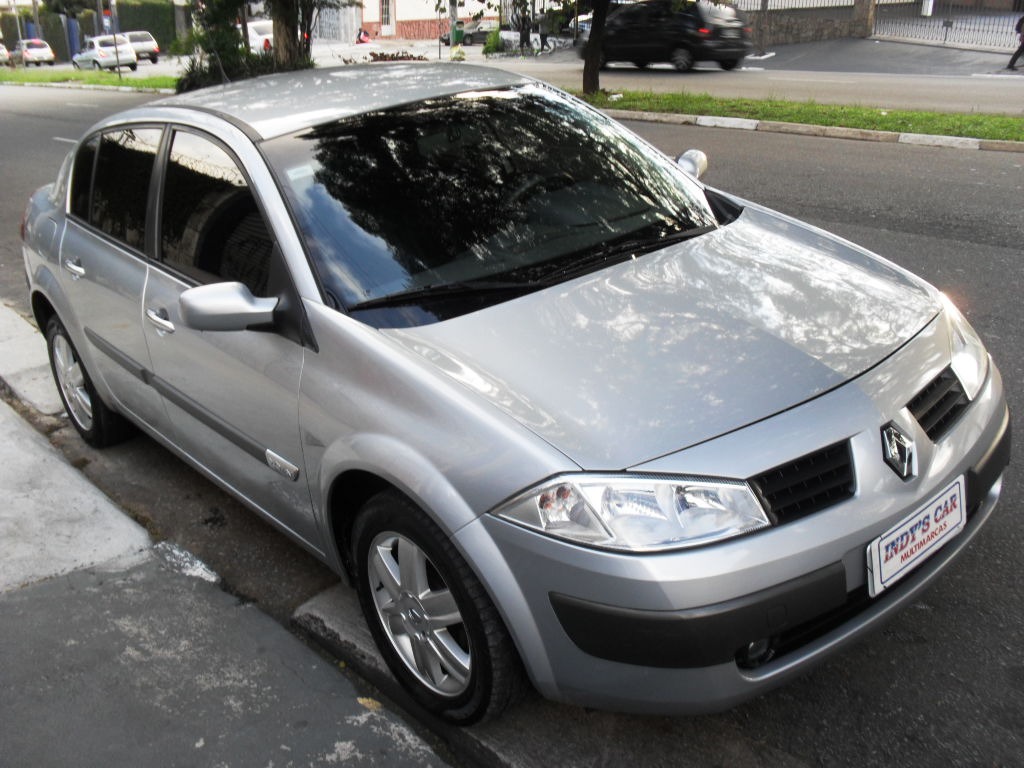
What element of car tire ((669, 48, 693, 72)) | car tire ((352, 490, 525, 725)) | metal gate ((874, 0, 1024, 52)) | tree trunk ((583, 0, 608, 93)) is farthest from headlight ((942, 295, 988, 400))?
metal gate ((874, 0, 1024, 52))

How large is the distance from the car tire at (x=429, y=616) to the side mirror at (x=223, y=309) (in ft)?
2.08

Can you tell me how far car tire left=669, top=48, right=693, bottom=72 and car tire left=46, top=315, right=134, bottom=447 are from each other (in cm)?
2158

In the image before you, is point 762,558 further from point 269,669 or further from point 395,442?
point 269,669

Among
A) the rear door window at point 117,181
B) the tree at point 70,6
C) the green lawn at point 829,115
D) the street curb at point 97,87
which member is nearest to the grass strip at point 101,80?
the street curb at point 97,87

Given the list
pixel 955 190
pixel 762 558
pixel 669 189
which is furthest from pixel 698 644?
pixel 955 190

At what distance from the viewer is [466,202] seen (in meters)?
3.09

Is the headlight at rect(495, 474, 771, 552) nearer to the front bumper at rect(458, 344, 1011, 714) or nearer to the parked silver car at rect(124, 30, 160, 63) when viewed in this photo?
the front bumper at rect(458, 344, 1011, 714)

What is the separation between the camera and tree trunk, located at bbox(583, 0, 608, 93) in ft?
50.1

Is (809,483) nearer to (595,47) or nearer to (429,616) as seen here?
(429,616)

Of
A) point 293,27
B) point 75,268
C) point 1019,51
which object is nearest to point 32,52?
point 293,27

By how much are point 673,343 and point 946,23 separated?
32.1m

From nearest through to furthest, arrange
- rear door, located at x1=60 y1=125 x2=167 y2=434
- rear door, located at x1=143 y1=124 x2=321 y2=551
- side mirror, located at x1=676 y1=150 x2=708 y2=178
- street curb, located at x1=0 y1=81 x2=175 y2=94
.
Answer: rear door, located at x1=143 y1=124 x2=321 y2=551, rear door, located at x1=60 y1=125 x2=167 y2=434, side mirror, located at x1=676 y1=150 x2=708 y2=178, street curb, located at x1=0 y1=81 x2=175 y2=94

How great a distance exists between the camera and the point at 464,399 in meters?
2.33

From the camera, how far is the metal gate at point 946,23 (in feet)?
95.6
